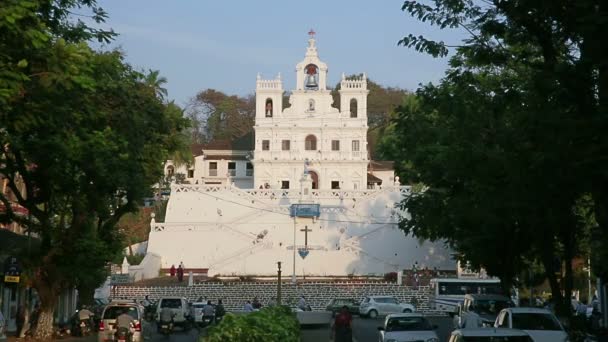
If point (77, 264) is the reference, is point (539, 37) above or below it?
above

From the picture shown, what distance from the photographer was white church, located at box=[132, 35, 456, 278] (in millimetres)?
81688

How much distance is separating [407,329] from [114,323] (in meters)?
8.72

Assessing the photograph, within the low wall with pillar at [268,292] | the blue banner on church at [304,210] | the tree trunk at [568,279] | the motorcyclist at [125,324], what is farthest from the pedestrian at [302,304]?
the tree trunk at [568,279]

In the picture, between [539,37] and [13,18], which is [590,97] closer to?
[539,37]

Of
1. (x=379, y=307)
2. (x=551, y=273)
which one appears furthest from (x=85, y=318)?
(x=379, y=307)

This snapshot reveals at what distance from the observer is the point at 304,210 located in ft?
276

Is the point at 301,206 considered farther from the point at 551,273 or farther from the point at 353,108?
the point at 551,273

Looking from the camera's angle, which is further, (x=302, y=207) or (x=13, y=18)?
(x=302, y=207)

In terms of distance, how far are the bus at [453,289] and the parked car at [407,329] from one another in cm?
2902

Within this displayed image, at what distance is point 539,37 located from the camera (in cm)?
1658

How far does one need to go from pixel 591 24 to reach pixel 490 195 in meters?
10.6

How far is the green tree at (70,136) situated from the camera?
14766 millimetres

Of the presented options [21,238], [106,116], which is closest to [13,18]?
[106,116]

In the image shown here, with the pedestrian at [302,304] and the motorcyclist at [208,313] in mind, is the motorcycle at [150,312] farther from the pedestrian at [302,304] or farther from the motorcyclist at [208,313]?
the pedestrian at [302,304]
